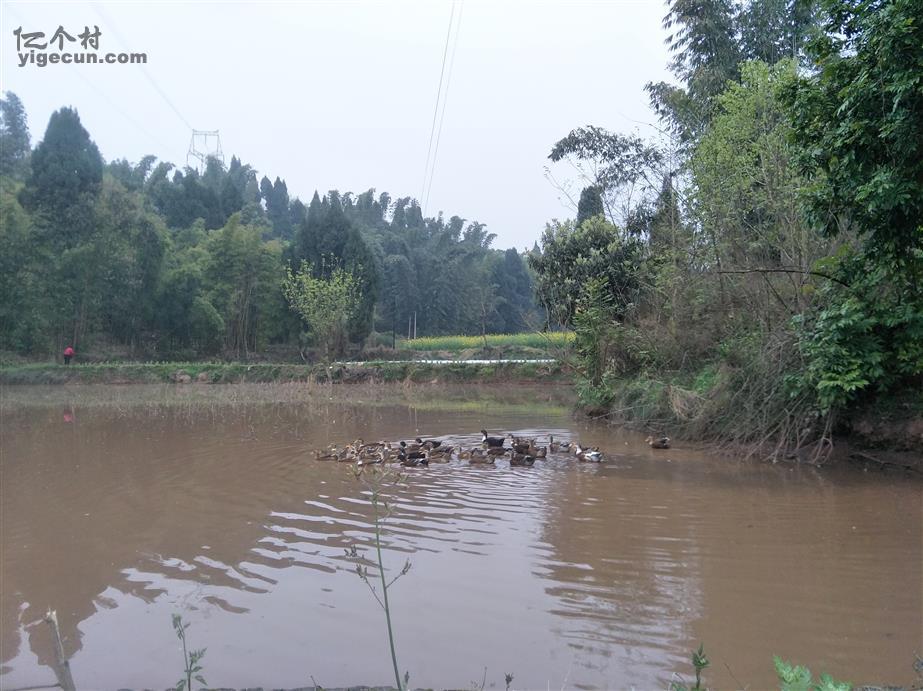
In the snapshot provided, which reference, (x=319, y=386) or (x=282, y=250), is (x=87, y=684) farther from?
(x=282, y=250)

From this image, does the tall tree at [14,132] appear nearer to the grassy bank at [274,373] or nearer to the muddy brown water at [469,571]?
the grassy bank at [274,373]

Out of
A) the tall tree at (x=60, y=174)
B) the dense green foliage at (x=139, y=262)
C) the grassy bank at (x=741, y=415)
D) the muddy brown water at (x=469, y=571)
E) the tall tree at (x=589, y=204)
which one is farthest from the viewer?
the tall tree at (x=60, y=174)

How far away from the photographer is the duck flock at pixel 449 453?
8.86 m

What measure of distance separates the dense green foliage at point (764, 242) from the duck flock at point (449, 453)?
7.85 ft

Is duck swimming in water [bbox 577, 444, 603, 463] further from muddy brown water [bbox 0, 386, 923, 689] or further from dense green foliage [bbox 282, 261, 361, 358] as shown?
dense green foliage [bbox 282, 261, 361, 358]

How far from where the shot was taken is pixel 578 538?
226 inches

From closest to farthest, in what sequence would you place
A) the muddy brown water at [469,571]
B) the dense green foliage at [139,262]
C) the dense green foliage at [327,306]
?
the muddy brown water at [469,571]
the dense green foliage at [139,262]
the dense green foliage at [327,306]

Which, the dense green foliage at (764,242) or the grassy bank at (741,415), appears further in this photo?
the grassy bank at (741,415)

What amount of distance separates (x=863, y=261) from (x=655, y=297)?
7420 millimetres

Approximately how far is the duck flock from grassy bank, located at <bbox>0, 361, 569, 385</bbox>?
15.1m

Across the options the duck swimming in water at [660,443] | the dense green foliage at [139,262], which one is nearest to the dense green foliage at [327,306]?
the dense green foliage at [139,262]

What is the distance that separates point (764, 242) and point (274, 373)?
1945 centimetres

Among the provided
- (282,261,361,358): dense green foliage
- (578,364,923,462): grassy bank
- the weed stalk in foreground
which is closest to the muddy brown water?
the weed stalk in foreground

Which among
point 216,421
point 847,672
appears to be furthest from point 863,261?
point 216,421
